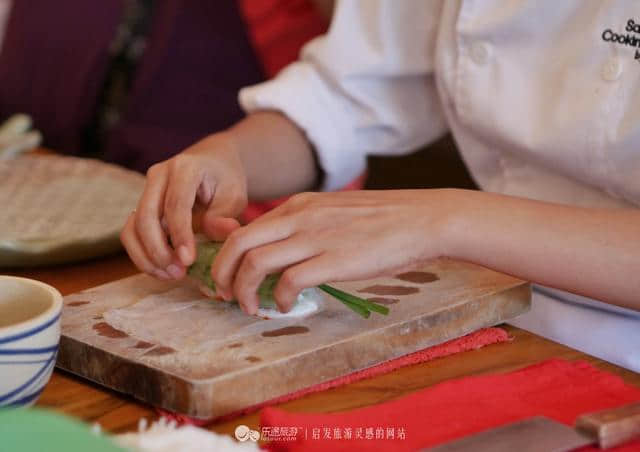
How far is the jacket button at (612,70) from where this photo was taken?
3.21ft

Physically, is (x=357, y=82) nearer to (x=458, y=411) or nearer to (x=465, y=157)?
(x=465, y=157)

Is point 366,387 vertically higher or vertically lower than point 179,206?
lower

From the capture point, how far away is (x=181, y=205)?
0.92m

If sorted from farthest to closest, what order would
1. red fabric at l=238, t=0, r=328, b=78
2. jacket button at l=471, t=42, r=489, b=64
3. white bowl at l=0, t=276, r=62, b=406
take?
1. red fabric at l=238, t=0, r=328, b=78
2. jacket button at l=471, t=42, r=489, b=64
3. white bowl at l=0, t=276, r=62, b=406

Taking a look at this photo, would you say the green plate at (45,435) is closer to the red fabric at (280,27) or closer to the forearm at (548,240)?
the forearm at (548,240)

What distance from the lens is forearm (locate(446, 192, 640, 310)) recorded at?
820 mm

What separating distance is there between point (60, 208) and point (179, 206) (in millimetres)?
253

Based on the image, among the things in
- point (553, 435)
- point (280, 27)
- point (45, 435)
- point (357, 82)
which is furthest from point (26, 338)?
point (280, 27)

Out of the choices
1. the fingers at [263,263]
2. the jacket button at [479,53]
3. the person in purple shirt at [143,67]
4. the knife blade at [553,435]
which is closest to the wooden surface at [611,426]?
the knife blade at [553,435]

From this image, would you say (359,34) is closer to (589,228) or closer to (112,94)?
(589,228)

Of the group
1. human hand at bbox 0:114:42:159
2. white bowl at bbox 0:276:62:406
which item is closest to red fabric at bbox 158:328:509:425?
white bowl at bbox 0:276:62:406

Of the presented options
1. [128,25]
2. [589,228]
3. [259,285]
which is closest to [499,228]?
[589,228]

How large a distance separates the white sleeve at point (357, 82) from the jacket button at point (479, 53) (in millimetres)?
127

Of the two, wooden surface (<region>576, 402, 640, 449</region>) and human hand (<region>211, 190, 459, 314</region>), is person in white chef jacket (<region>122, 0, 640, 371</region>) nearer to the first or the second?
human hand (<region>211, 190, 459, 314</region>)
